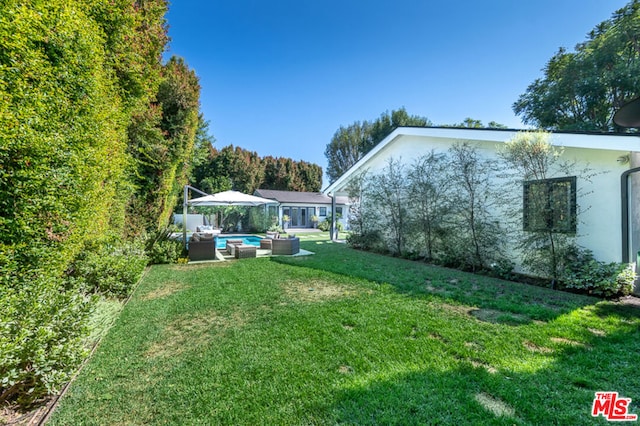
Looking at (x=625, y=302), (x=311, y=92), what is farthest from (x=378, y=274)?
(x=311, y=92)

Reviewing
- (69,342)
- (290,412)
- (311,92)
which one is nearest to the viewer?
(290,412)

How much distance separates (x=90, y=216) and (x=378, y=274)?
284 inches

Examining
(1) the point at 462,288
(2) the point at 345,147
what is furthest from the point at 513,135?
(2) the point at 345,147

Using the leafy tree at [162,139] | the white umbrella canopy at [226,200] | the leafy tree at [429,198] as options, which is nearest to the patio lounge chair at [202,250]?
the leafy tree at [162,139]

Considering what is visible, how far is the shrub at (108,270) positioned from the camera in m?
5.48

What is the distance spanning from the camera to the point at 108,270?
5.87 m

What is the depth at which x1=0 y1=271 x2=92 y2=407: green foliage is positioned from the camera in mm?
2422

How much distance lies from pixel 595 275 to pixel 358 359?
6.38 m

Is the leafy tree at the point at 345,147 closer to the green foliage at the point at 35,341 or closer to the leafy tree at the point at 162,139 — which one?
the leafy tree at the point at 162,139

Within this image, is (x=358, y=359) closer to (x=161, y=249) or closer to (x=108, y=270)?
(x=108, y=270)

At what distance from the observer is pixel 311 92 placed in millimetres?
Result: 17203

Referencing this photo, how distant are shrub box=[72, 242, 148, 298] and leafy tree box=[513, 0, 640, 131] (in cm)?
2573

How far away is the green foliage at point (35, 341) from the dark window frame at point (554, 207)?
9829 millimetres

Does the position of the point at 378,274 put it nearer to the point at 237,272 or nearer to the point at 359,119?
the point at 237,272
